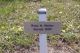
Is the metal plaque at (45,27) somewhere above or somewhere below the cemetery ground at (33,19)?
above

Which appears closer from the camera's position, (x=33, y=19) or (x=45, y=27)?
(x=45, y=27)

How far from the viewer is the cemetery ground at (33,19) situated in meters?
4.65

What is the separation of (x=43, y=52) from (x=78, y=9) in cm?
304

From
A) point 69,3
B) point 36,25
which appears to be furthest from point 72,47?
point 69,3

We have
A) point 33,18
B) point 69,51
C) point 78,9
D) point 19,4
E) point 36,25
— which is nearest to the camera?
point 36,25

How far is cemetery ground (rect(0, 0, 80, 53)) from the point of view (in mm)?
4652

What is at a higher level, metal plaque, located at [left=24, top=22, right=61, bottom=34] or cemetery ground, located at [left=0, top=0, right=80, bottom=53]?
metal plaque, located at [left=24, top=22, right=61, bottom=34]

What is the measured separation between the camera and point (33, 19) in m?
5.74

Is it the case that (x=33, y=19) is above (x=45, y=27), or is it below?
below

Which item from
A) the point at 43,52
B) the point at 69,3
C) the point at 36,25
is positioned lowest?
the point at 69,3

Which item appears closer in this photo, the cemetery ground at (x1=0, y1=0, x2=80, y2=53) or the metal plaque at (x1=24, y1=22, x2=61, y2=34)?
the metal plaque at (x1=24, y1=22, x2=61, y2=34)

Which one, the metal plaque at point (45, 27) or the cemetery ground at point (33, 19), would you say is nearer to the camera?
the metal plaque at point (45, 27)

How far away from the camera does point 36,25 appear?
329 cm

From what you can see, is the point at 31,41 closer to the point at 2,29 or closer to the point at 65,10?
the point at 2,29
